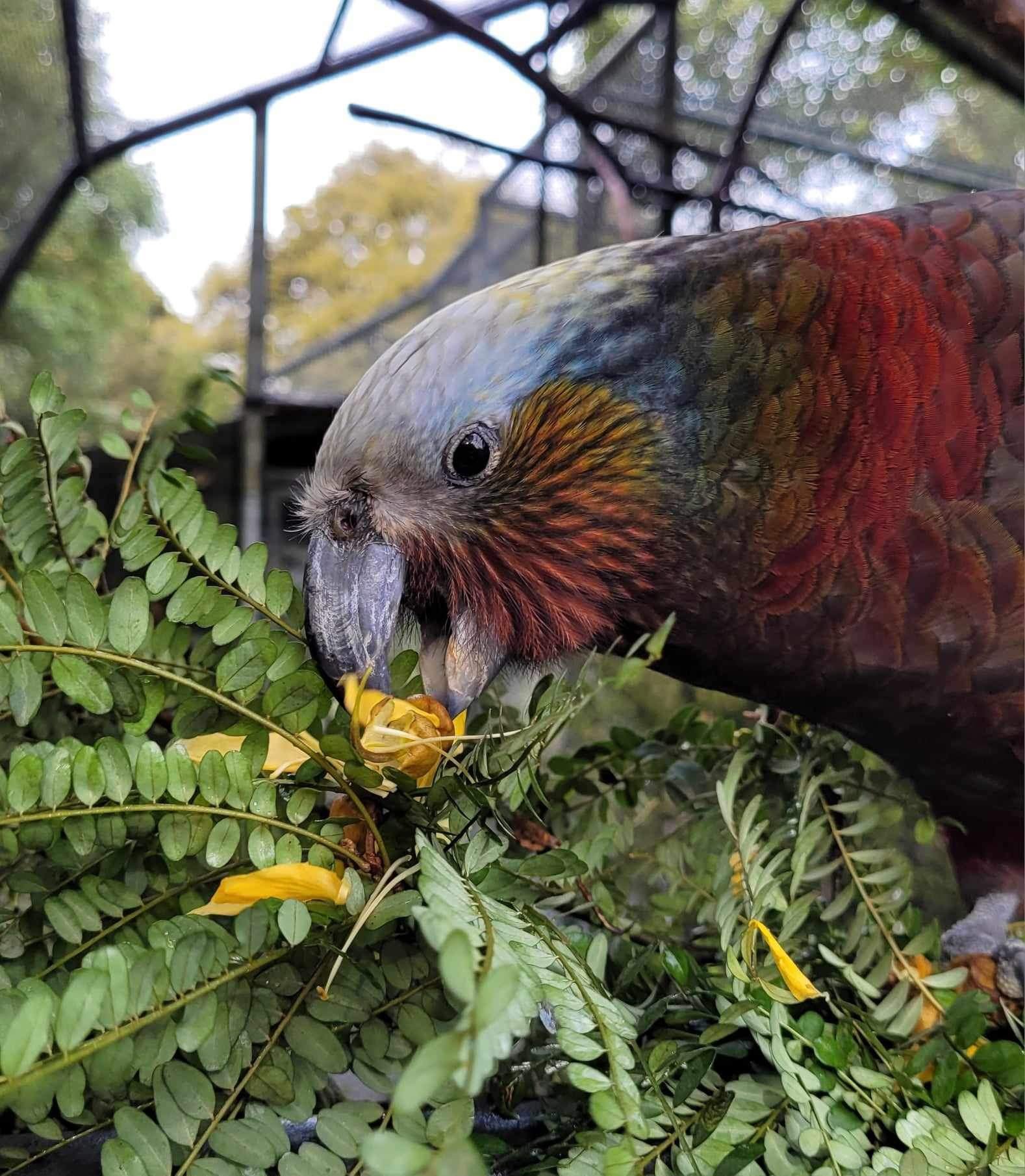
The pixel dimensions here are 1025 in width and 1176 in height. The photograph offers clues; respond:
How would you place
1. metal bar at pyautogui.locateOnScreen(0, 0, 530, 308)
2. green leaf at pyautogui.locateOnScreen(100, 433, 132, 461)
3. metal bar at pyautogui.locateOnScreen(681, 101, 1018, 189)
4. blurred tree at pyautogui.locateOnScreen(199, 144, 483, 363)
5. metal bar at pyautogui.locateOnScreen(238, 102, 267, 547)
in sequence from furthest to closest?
blurred tree at pyautogui.locateOnScreen(199, 144, 483, 363)
metal bar at pyautogui.locateOnScreen(238, 102, 267, 547)
metal bar at pyautogui.locateOnScreen(0, 0, 530, 308)
metal bar at pyautogui.locateOnScreen(681, 101, 1018, 189)
green leaf at pyautogui.locateOnScreen(100, 433, 132, 461)

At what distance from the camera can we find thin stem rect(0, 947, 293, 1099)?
208mm

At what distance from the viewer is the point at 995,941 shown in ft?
1.88

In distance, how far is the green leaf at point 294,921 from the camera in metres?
0.27

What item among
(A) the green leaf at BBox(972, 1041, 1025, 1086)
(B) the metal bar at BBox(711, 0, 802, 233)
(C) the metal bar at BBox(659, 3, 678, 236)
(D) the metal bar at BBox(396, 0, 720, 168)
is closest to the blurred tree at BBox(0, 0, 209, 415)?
(A) the green leaf at BBox(972, 1041, 1025, 1086)

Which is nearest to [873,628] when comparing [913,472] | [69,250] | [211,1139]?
[913,472]

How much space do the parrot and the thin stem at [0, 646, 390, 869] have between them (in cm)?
16

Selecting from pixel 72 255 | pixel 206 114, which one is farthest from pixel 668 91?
pixel 72 255

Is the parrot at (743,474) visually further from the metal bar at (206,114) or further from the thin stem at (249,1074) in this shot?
the metal bar at (206,114)

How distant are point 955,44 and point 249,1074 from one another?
1.65 m

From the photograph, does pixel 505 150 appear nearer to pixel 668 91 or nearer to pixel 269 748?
pixel 668 91

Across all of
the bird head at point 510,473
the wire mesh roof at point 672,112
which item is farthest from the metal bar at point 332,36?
the bird head at point 510,473

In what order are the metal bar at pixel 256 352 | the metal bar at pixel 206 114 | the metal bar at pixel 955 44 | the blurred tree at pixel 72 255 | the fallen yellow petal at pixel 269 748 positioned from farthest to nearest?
the blurred tree at pixel 72 255
the metal bar at pixel 256 352
the metal bar at pixel 206 114
the metal bar at pixel 955 44
the fallen yellow petal at pixel 269 748

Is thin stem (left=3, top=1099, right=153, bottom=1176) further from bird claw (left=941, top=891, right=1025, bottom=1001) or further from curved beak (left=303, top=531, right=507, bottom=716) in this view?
bird claw (left=941, top=891, right=1025, bottom=1001)

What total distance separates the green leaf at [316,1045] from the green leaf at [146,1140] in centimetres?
5
